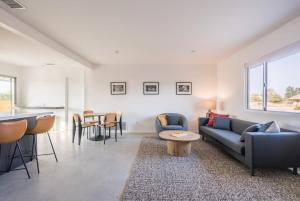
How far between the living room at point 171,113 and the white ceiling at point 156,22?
0.06ft

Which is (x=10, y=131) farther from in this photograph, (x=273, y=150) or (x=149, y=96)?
(x=149, y=96)

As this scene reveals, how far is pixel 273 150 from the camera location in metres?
2.77

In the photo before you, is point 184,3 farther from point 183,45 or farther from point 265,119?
point 265,119

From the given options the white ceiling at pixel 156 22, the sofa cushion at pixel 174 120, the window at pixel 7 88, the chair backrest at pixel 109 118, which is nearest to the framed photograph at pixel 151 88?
the sofa cushion at pixel 174 120

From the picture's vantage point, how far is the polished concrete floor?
2.26 meters

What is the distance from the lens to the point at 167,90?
21.6ft

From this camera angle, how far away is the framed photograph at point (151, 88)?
6586mm

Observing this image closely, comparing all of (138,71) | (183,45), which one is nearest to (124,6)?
(183,45)

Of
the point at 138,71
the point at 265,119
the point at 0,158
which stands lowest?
the point at 0,158

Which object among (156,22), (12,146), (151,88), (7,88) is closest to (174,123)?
(151,88)

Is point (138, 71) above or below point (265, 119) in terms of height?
above

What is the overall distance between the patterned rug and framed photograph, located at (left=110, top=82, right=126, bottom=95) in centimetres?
332

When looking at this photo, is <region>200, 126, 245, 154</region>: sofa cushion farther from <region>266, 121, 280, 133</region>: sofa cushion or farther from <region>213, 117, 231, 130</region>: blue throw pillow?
<region>266, 121, 280, 133</region>: sofa cushion

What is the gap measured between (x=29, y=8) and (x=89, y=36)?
126 cm
